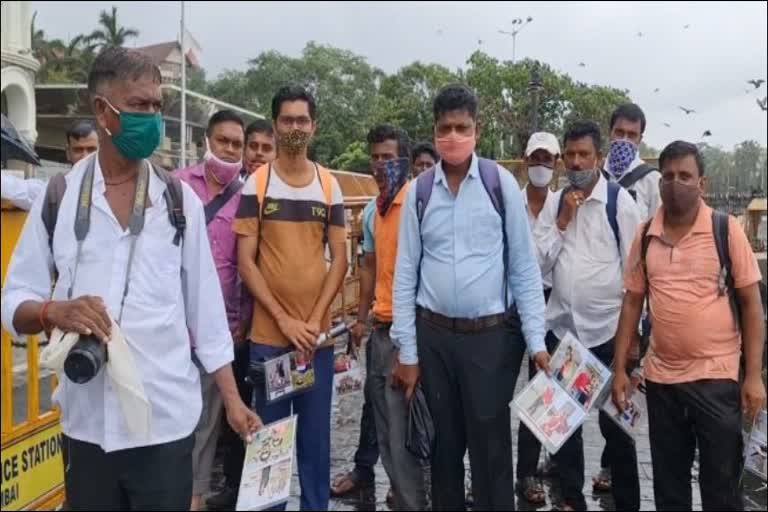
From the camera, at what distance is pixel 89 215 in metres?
2.14

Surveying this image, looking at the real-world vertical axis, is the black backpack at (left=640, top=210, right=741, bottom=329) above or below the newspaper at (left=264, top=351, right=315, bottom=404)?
above

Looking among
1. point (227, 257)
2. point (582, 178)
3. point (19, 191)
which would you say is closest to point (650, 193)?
point (582, 178)

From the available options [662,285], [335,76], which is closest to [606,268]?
[662,285]

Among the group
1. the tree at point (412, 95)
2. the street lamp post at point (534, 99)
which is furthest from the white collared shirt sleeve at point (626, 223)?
the tree at point (412, 95)

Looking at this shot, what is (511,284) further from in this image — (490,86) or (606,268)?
(490,86)

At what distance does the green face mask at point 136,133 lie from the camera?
2223 millimetres

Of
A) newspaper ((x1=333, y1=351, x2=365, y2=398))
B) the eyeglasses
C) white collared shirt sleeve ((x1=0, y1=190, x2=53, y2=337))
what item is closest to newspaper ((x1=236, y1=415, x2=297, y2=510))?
white collared shirt sleeve ((x1=0, y1=190, x2=53, y2=337))

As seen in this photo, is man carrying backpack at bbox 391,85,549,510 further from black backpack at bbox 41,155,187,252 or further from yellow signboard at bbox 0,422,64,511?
yellow signboard at bbox 0,422,64,511

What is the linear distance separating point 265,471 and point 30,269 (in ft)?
3.44

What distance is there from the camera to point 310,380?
3.51m

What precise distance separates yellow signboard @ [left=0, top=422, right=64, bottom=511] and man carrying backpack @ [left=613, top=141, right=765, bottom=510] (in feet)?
9.23

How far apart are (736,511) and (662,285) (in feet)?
3.51

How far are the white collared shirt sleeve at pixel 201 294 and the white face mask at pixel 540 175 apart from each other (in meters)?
2.38

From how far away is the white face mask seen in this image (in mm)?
4195
